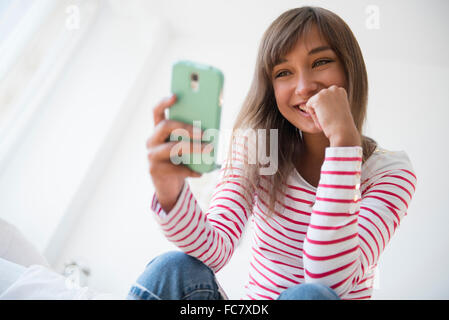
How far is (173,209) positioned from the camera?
0.44 meters

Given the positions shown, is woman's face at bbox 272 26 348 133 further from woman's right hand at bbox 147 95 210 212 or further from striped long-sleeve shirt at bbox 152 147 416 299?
woman's right hand at bbox 147 95 210 212

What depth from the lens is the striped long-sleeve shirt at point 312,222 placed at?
0.46 m

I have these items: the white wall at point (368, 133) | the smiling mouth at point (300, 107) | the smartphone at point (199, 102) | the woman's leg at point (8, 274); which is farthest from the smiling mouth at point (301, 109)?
the white wall at point (368, 133)

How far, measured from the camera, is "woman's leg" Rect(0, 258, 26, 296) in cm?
65

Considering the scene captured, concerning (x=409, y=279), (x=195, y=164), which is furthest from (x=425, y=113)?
(x=195, y=164)

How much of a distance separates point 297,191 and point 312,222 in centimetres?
20

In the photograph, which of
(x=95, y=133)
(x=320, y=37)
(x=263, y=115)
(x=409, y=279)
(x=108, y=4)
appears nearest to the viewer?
(x=320, y=37)

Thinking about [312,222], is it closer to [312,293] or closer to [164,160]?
[312,293]

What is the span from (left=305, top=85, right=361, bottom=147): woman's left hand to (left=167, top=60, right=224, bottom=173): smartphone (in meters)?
0.18

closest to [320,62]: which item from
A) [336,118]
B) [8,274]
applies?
[336,118]

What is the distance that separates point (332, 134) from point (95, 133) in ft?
4.64

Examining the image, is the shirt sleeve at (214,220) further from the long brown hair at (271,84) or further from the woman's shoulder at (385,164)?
the woman's shoulder at (385,164)

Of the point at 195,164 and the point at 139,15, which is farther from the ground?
the point at 139,15
